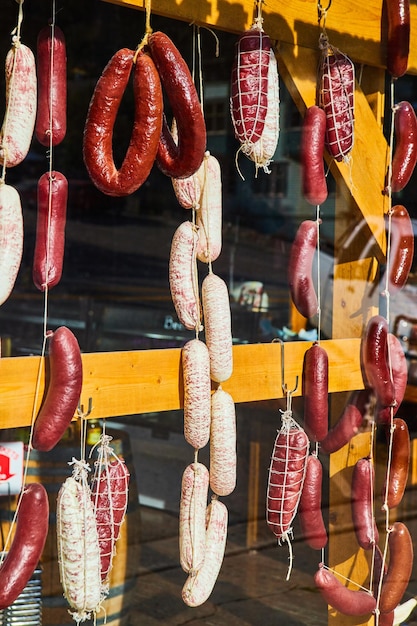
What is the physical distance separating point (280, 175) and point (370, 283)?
92.4 inches

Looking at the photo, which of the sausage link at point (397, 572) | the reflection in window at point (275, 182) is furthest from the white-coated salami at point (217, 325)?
the reflection in window at point (275, 182)

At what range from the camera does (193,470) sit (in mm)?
2254

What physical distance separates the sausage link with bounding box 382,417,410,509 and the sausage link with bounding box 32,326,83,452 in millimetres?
1317

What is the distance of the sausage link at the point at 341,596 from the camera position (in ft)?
8.67

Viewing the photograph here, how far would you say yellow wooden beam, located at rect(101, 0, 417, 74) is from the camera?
2.29 meters

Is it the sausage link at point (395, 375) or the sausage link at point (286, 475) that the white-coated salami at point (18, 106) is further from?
the sausage link at point (395, 375)

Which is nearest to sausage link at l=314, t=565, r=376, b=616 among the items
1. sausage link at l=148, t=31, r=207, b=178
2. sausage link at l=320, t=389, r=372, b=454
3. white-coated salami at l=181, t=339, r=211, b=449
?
sausage link at l=320, t=389, r=372, b=454

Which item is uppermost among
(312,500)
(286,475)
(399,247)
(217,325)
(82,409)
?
(399,247)

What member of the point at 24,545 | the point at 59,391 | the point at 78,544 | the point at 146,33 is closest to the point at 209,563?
the point at 78,544

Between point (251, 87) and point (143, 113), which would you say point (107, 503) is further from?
point (251, 87)

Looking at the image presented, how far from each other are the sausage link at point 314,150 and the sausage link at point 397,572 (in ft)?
4.18

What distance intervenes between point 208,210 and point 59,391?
0.68 metres

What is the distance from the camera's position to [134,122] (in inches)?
74.8

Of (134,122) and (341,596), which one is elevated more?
(134,122)
